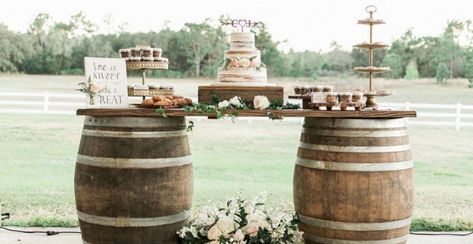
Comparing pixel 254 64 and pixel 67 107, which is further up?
pixel 254 64

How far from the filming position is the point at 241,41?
3328 millimetres

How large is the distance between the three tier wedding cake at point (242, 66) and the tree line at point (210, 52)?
183cm

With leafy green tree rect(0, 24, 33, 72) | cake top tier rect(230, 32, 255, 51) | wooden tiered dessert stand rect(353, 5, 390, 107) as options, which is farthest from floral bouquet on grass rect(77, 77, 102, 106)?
leafy green tree rect(0, 24, 33, 72)

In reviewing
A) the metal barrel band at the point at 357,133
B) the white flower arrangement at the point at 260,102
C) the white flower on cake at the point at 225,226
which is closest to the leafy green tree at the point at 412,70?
the metal barrel band at the point at 357,133

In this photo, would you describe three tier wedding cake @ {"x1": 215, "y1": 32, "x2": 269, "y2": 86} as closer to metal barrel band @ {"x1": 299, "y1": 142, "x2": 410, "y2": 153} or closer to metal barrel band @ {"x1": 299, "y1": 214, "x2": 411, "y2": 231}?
metal barrel band @ {"x1": 299, "y1": 142, "x2": 410, "y2": 153}

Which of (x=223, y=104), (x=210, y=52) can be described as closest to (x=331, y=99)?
(x=223, y=104)

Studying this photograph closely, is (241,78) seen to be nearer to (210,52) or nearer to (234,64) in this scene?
(234,64)

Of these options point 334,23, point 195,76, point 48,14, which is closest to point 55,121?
point 48,14

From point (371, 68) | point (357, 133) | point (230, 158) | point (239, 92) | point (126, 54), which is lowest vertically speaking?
point (230, 158)

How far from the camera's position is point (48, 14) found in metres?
5.64

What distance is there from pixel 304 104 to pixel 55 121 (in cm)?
409

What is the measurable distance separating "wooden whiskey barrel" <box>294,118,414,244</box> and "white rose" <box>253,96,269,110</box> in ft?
1.12

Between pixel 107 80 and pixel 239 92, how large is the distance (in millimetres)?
721

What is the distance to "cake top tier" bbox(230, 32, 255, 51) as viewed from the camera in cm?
331
